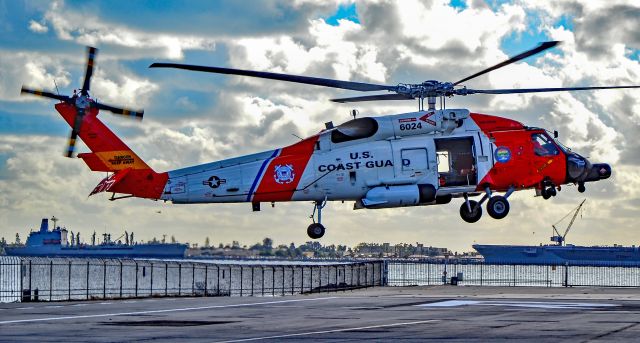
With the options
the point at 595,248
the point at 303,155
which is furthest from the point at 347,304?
the point at 595,248

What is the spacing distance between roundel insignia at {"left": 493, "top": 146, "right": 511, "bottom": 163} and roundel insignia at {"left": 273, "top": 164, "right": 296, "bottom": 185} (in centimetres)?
837

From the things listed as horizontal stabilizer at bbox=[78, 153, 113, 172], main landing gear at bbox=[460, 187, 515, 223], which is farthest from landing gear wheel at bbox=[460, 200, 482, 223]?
Result: horizontal stabilizer at bbox=[78, 153, 113, 172]

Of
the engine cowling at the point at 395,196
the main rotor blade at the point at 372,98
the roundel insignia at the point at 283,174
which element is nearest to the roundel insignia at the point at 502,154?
the engine cowling at the point at 395,196

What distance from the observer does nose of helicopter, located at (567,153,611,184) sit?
148 feet

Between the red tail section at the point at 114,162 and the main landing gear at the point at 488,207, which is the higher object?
the red tail section at the point at 114,162

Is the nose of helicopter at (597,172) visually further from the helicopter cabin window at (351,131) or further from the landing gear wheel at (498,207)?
the helicopter cabin window at (351,131)

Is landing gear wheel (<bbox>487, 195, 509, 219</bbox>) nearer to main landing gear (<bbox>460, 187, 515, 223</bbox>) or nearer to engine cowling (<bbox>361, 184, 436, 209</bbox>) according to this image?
main landing gear (<bbox>460, 187, 515, 223</bbox>)

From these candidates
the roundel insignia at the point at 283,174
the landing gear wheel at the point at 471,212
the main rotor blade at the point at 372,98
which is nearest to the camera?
the roundel insignia at the point at 283,174

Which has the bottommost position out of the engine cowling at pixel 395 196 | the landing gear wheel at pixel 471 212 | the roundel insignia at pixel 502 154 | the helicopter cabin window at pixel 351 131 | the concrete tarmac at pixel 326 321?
the concrete tarmac at pixel 326 321

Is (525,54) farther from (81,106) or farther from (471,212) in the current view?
(81,106)

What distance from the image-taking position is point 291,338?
2683 cm

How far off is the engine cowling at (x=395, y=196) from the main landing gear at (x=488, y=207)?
2.72 metres

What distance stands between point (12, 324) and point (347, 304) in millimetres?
15762

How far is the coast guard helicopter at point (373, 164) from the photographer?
137ft
